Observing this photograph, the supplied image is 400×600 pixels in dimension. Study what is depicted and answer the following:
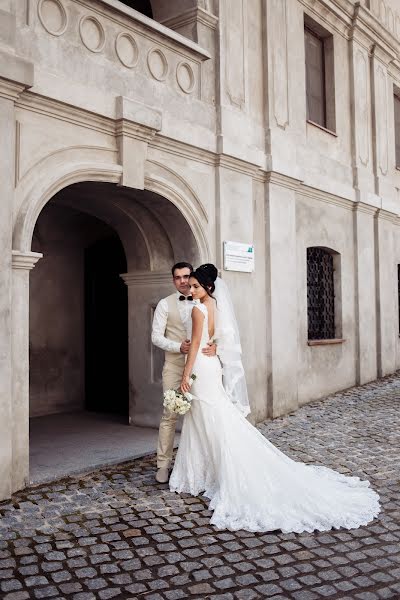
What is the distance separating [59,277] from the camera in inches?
376

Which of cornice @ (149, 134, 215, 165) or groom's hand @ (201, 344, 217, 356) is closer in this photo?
groom's hand @ (201, 344, 217, 356)

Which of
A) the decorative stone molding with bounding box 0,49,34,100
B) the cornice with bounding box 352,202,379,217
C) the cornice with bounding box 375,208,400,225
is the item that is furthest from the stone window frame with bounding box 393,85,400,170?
the decorative stone molding with bounding box 0,49,34,100

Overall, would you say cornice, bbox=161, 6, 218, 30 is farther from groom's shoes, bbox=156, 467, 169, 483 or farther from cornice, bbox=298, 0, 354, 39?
groom's shoes, bbox=156, 467, 169, 483

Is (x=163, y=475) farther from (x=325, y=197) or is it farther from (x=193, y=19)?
(x=325, y=197)

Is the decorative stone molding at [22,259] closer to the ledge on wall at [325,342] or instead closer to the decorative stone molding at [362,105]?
the ledge on wall at [325,342]

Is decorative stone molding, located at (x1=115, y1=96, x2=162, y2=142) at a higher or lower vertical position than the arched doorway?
higher

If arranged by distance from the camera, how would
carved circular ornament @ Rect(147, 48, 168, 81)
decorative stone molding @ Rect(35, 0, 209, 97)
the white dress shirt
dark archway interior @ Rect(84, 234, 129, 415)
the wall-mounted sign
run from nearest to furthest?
the white dress shirt → decorative stone molding @ Rect(35, 0, 209, 97) → carved circular ornament @ Rect(147, 48, 168, 81) → the wall-mounted sign → dark archway interior @ Rect(84, 234, 129, 415)

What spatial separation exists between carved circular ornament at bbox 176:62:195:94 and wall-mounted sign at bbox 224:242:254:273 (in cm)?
200

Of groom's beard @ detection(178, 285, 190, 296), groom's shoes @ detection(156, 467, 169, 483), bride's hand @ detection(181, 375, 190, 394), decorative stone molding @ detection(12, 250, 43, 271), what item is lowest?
groom's shoes @ detection(156, 467, 169, 483)

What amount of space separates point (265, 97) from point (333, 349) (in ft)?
14.6

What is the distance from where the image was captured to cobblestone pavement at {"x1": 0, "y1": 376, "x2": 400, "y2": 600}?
3461 mm

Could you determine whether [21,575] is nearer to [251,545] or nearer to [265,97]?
[251,545]

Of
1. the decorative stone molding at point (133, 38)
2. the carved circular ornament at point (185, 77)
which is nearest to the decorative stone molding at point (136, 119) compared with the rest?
the decorative stone molding at point (133, 38)

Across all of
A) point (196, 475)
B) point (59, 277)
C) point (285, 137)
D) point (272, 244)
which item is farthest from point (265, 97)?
point (196, 475)
